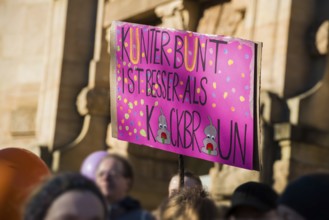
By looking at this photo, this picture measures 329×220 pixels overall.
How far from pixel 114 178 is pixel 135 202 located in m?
0.23

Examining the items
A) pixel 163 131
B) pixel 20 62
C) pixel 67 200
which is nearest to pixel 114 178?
pixel 67 200

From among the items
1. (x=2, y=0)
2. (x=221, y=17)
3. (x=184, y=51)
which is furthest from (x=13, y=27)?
(x=184, y=51)

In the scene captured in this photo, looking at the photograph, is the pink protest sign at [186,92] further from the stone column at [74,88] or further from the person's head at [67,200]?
the stone column at [74,88]

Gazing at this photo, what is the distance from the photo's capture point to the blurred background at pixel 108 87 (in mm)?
10477

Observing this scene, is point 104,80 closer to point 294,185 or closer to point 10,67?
point 10,67

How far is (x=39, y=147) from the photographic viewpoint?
562 inches

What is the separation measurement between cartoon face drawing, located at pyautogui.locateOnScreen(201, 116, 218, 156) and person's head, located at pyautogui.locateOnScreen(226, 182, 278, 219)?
2.29 m

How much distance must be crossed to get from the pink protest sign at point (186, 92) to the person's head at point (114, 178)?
3.87 feet

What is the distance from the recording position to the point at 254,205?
170 inches

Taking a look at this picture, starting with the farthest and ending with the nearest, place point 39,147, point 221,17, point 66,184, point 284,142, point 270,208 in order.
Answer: point 39,147, point 221,17, point 284,142, point 270,208, point 66,184

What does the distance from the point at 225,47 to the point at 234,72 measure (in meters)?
0.14

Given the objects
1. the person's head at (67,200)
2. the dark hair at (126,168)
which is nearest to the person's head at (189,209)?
the dark hair at (126,168)

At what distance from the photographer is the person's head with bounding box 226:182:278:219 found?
428cm

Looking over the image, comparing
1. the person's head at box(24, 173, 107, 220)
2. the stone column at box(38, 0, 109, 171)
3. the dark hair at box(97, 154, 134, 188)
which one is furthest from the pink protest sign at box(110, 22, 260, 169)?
the stone column at box(38, 0, 109, 171)
